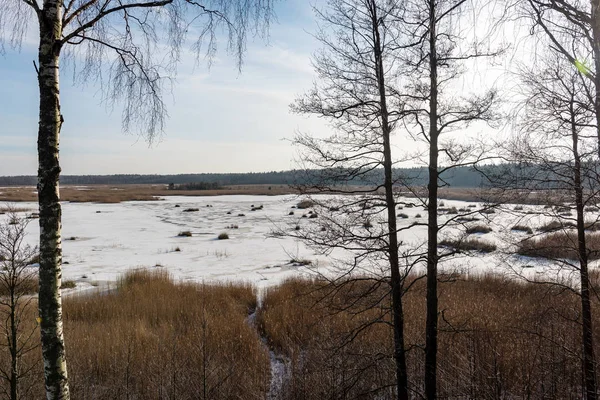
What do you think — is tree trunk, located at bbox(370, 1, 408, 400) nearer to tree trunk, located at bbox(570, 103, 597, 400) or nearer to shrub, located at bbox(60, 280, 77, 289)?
tree trunk, located at bbox(570, 103, 597, 400)

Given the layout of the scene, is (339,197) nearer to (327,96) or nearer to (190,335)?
(327,96)

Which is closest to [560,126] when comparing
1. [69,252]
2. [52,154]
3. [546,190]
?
[546,190]

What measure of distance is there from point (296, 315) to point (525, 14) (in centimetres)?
764

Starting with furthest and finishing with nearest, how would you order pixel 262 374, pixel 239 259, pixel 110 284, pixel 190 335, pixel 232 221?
pixel 232 221 → pixel 239 259 → pixel 110 284 → pixel 190 335 → pixel 262 374

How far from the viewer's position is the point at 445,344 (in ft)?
24.7

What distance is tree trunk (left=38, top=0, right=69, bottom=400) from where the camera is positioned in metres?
2.87

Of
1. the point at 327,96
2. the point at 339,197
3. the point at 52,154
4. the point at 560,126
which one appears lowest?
the point at 339,197

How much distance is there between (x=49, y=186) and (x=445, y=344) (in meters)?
7.13

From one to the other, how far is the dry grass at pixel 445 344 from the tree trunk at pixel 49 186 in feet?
10.5

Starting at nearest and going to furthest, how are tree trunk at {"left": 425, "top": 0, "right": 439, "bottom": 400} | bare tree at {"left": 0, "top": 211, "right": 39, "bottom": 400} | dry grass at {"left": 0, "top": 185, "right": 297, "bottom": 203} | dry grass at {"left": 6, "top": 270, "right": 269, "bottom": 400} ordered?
1. bare tree at {"left": 0, "top": 211, "right": 39, "bottom": 400}
2. tree trunk at {"left": 425, "top": 0, "right": 439, "bottom": 400}
3. dry grass at {"left": 6, "top": 270, "right": 269, "bottom": 400}
4. dry grass at {"left": 0, "top": 185, "right": 297, "bottom": 203}

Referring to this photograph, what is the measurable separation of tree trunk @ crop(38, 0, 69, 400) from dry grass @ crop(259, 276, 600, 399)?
3189mm

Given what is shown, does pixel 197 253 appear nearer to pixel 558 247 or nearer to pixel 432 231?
→ pixel 432 231

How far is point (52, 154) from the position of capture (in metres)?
2.89

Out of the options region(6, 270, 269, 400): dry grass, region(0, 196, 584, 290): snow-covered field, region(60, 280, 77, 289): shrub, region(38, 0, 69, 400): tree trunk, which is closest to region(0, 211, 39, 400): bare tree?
region(6, 270, 269, 400): dry grass
